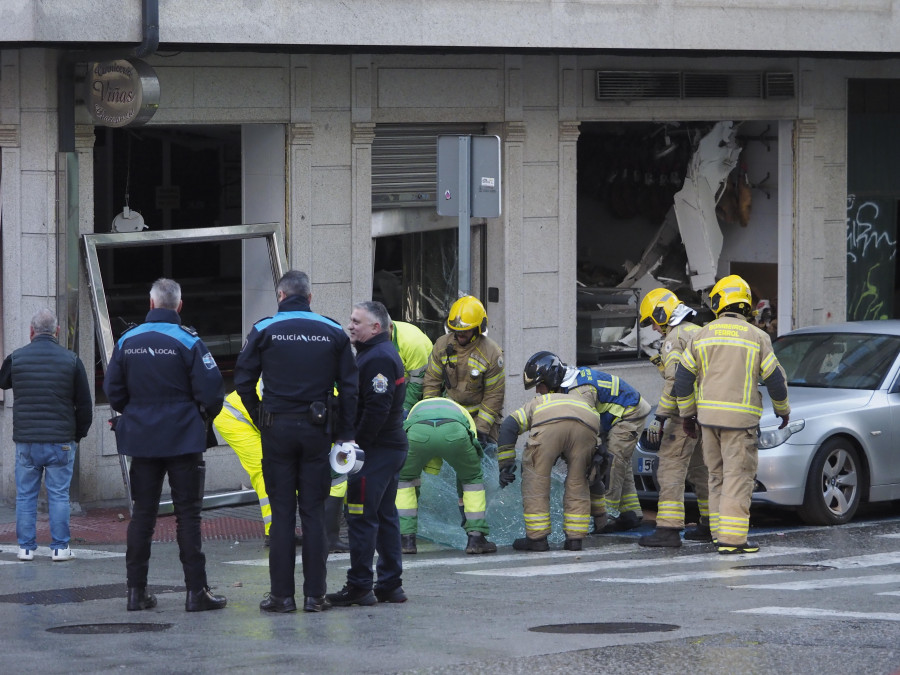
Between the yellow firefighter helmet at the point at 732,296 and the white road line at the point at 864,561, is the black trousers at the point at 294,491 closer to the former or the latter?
the white road line at the point at 864,561

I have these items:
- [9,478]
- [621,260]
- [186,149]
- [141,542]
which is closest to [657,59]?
[621,260]

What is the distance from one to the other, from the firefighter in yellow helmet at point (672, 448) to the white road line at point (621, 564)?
16.3 inches

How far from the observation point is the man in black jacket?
32.3ft

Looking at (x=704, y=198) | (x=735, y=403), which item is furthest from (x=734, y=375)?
(x=704, y=198)

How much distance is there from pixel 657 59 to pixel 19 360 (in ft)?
24.8

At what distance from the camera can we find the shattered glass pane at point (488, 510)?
35.8 ft

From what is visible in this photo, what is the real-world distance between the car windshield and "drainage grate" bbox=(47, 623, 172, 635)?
6405mm

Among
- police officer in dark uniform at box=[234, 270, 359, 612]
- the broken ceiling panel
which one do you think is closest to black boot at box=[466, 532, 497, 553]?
police officer in dark uniform at box=[234, 270, 359, 612]

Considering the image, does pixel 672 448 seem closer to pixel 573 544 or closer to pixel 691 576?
pixel 573 544

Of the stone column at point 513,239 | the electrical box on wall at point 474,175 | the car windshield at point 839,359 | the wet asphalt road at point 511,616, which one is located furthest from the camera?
the stone column at point 513,239

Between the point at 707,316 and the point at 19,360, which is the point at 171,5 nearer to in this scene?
the point at 19,360

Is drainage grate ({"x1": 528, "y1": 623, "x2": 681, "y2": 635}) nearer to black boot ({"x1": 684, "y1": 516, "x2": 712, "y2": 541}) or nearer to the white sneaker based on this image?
black boot ({"x1": 684, "y1": 516, "x2": 712, "y2": 541})

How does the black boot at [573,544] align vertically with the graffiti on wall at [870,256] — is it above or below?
below

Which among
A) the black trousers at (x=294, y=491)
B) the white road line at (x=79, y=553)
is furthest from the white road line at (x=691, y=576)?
the white road line at (x=79, y=553)
